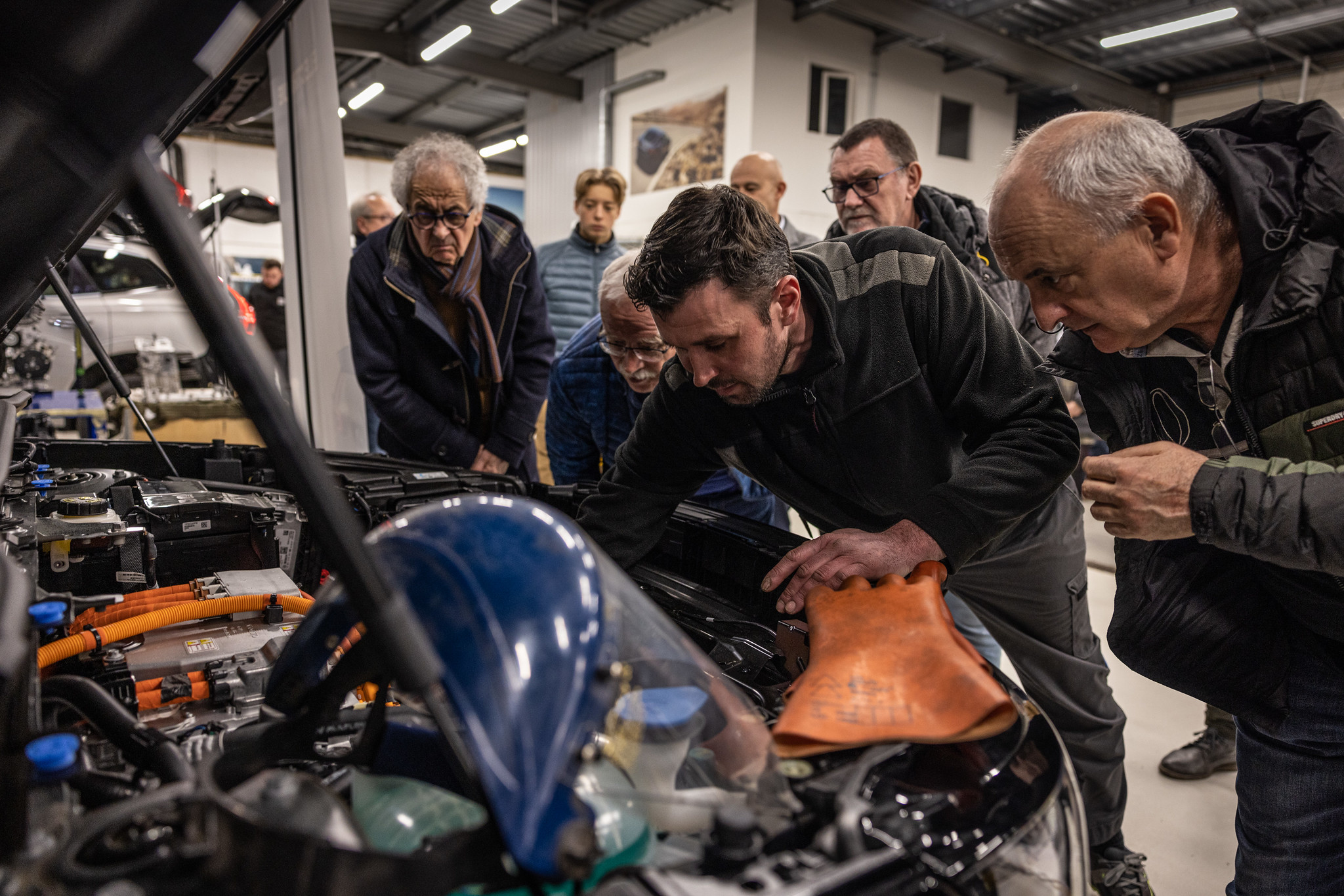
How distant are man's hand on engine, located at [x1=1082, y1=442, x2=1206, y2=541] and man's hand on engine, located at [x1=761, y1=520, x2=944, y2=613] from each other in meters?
0.26

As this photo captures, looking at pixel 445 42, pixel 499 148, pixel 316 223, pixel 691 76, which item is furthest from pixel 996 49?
pixel 316 223

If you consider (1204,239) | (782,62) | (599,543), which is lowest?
(599,543)

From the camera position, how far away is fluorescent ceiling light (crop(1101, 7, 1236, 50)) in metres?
8.07

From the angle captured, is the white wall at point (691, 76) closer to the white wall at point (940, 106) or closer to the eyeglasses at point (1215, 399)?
the white wall at point (940, 106)

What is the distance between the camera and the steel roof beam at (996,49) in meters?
8.06

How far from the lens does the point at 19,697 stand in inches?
→ 29.8

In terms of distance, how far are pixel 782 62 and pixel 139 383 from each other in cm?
676

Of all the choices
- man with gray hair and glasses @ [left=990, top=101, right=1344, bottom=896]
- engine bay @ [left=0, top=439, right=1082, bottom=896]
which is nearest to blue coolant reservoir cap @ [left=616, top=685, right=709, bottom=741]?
engine bay @ [left=0, top=439, right=1082, bottom=896]

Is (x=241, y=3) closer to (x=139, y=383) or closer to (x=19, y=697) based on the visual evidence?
(x=19, y=697)

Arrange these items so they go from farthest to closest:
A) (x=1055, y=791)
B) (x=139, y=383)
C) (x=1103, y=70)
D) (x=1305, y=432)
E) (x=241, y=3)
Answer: (x=1103, y=70) → (x=139, y=383) → (x=1305, y=432) → (x=1055, y=791) → (x=241, y=3)

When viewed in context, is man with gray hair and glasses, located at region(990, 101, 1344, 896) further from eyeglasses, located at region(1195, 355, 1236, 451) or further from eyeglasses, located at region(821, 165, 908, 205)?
eyeglasses, located at region(821, 165, 908, 205)

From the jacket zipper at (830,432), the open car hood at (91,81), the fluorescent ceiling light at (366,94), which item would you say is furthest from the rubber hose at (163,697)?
the fluorescent ceiling light at (366,94)

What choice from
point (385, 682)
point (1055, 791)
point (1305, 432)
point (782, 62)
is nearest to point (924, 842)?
point (1055, 791)

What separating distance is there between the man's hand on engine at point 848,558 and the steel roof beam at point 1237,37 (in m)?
9.82
